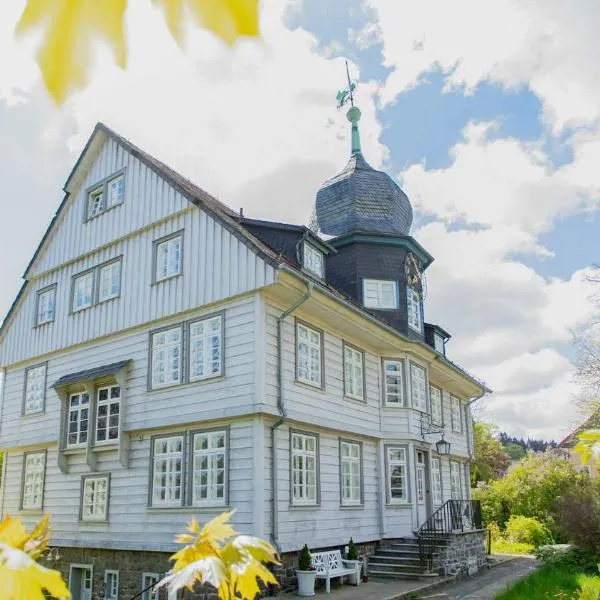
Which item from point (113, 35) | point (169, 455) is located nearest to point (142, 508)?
point (169, 455)

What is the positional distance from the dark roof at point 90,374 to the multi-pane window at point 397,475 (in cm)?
734

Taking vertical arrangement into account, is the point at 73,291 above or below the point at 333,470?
above

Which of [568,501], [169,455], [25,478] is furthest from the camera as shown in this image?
[25,478]

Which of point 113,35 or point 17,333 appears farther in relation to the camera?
point 17,333

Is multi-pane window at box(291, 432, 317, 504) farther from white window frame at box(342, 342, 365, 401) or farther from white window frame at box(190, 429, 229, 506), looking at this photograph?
white window frame at box(342, 342, 365, 401)

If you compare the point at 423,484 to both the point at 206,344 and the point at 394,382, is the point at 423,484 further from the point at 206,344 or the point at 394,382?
the point at 206,344

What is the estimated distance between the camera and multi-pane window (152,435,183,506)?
1404cm

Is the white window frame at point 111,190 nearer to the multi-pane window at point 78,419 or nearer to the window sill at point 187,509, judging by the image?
the multi-pane window at point 78,419

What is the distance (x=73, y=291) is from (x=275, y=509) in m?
8.68

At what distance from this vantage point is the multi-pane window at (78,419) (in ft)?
53.9

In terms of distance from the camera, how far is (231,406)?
43.7 feet

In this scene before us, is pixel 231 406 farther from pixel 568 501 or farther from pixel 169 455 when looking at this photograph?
pixel 568 501

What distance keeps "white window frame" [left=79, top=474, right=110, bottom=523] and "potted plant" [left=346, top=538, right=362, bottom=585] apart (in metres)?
5.58

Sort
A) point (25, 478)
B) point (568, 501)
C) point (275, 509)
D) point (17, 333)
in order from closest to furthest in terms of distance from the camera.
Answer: point (275, 509), point (568, 501), point (25, 478), point (17, 333)
